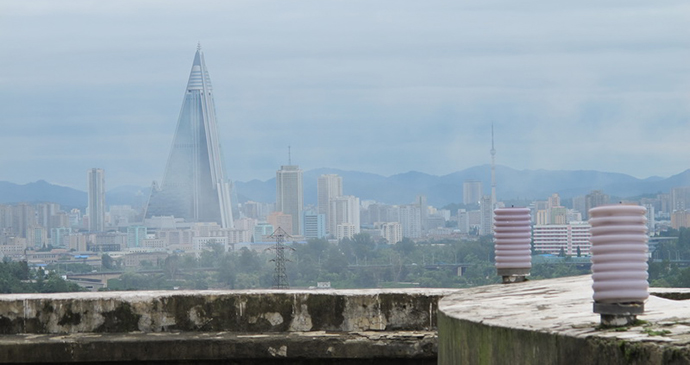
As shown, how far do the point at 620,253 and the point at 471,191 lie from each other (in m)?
129

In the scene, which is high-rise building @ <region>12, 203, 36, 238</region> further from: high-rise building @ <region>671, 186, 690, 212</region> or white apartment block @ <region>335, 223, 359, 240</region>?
high-rise building @ <region>671, 186, 690, 212</region>

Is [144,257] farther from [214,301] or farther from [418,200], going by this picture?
[214,301]

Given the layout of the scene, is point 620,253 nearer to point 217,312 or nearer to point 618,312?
point 618,312

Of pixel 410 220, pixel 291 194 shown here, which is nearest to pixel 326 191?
pixel 291 194

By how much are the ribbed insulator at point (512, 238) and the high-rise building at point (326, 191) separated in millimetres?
123363

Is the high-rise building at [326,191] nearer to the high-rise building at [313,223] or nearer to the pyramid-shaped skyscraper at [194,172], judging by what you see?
the high-rise building at [313,223]

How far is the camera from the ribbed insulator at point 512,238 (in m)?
8.06

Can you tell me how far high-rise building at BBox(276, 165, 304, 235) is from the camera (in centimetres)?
13612

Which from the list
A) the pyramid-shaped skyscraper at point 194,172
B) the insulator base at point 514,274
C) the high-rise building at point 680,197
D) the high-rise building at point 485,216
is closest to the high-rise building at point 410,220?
the high-rise building at point 485,216

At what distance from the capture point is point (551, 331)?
16.4 feet

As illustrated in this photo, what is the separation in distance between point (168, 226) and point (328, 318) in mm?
148311

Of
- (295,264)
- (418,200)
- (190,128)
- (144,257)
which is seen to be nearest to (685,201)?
(295,264)

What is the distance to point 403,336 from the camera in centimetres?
866

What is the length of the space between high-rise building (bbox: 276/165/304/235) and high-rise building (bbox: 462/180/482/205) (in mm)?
17975
